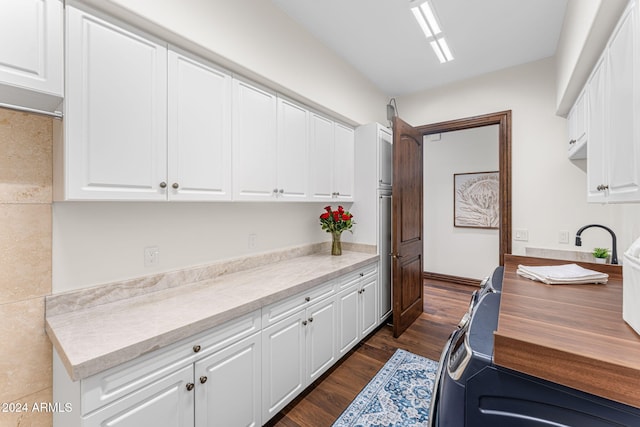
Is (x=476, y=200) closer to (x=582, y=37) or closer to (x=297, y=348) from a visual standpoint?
(x=582, y=37)

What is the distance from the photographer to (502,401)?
0.78 m

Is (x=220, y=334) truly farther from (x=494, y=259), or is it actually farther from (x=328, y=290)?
(x=494, y=259)

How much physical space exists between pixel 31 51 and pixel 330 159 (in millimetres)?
2024

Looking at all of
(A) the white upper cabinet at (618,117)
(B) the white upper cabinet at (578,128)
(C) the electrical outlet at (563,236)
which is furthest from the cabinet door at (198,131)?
(C) the electrical outlet at (563,236)

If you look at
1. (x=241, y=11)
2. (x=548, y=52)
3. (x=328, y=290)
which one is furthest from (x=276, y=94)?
(x=548, y=52)

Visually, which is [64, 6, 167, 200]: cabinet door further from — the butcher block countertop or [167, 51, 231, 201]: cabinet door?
the butcher block countertop

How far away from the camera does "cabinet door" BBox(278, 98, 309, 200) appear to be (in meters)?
2.17

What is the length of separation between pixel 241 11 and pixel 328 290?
6.84 ft

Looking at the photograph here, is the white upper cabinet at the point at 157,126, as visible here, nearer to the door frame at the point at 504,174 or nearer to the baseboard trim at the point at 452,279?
the door frame at the point at 504,174

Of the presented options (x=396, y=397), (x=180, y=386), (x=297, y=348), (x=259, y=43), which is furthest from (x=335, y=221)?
(x=180, y=386)

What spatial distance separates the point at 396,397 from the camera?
199cm

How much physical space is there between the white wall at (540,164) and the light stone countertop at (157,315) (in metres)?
2.29

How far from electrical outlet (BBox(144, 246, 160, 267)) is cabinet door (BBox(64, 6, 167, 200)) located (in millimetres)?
407

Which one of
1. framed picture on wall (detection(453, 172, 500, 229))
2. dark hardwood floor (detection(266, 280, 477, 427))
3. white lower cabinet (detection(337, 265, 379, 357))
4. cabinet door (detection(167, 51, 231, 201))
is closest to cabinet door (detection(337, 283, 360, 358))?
white lower cabinet (detection(337, 265, 379, 357))
